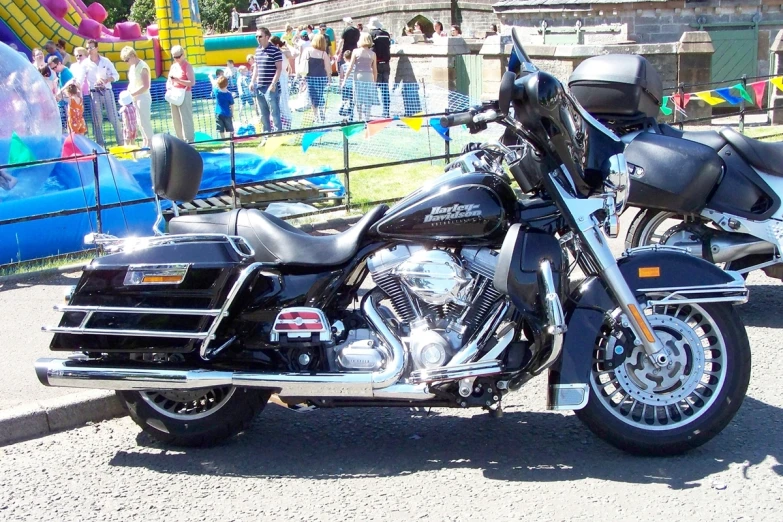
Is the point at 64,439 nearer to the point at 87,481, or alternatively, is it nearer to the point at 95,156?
the point at 87,481

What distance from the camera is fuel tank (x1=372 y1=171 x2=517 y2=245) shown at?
428 centimetres

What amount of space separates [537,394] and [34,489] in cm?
269

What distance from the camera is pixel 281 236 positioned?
453 cm

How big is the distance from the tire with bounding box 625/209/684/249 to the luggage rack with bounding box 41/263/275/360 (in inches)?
134

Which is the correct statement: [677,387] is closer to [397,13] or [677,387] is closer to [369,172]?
[369,172]

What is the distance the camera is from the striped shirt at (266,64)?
16266mm

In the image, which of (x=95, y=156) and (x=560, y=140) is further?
(x=95, y=156)

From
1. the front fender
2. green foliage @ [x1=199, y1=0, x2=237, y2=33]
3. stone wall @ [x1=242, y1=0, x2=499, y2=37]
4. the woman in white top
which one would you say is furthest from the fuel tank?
Answer: green foliage @ [x1=199, y1=0, x2=237, y2=33]

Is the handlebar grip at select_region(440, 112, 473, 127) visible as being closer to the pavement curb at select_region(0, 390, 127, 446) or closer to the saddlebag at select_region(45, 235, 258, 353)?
the saddlebag at select_region(45, 235, 258, 353)

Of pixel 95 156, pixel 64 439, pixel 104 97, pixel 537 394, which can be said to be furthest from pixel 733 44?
pixel 64 439

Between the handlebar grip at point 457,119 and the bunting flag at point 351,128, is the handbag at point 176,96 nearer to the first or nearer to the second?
the bunting flag at point 351,128

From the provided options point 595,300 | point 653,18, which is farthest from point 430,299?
point 653,18

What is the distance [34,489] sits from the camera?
4.45 meters

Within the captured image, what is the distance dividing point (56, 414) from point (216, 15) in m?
53.8
